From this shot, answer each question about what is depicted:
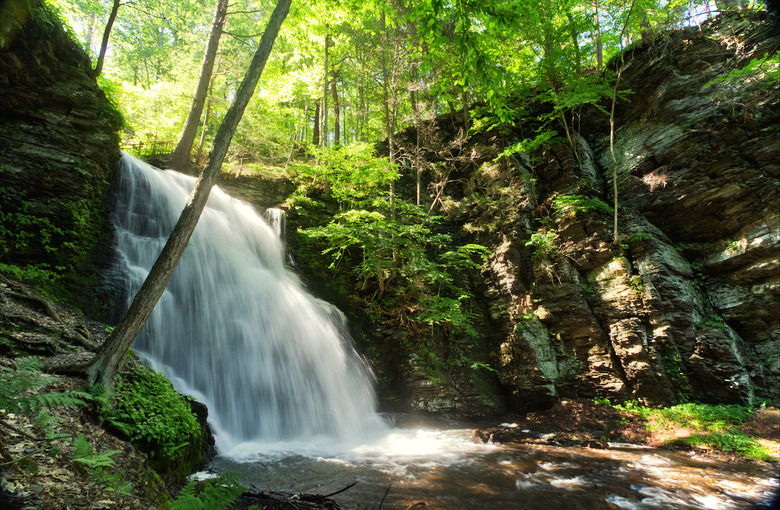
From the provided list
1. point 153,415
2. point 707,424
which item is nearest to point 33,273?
point 153,415

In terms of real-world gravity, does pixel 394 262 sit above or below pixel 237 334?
above

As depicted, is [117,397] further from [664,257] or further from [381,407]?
[664,257]

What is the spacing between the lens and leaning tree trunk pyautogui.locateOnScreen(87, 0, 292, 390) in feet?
12.2

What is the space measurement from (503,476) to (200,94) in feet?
46.1

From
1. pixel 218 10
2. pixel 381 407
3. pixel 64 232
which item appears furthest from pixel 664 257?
pixel 218 10

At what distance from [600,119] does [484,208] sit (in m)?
5.57

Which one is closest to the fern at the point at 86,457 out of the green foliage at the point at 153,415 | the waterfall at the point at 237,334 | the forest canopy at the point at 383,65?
the green foliage at the point at 153,415

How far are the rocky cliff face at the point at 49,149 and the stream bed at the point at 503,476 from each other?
5.19 m

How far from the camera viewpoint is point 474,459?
5773 mm

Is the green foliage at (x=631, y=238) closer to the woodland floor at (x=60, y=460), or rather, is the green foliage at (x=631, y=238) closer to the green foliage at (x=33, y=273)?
the woodland floor at (x=60, y=460)

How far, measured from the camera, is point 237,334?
7582mm

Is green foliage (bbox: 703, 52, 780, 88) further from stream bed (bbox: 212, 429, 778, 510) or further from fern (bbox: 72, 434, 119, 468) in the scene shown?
fern (bbox: 72, 434, 119, 468)

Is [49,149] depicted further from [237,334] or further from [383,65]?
[383,65]

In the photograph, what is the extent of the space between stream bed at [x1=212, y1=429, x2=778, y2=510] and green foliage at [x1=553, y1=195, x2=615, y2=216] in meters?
6.33
